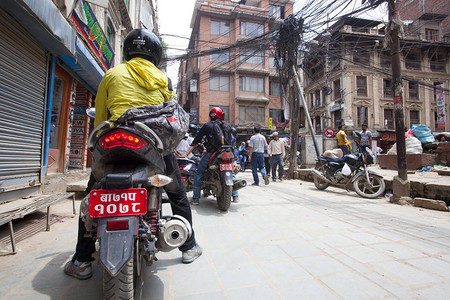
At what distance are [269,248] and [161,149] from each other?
1.50 m

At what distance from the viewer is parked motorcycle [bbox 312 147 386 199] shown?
5121mm

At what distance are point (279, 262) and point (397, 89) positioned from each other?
502 cm

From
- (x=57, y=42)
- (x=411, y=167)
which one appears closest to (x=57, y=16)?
(x=57, y=42)

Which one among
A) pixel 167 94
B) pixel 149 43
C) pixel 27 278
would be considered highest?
pixel 149 43

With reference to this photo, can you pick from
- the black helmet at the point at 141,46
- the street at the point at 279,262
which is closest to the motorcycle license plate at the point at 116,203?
the street at the point at 279,262

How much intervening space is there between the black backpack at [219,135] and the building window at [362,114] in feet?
78.3

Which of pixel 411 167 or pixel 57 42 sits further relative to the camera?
pixel 411 167

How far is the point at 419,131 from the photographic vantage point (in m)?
9.84

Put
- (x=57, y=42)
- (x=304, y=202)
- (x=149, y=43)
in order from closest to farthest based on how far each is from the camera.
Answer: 1. (x=149, y=43)
2. (x=57, y=42)
3. (x=304, y=202)

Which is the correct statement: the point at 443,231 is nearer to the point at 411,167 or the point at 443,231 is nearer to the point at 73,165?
the point at 411,167

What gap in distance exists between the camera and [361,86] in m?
24.1

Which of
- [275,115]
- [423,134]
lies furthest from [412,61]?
[423,134]

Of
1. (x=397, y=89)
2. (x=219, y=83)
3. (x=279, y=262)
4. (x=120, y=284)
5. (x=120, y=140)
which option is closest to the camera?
(x=120, y=284)

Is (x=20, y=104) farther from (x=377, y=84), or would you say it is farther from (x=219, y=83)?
(x=377, y=84)
